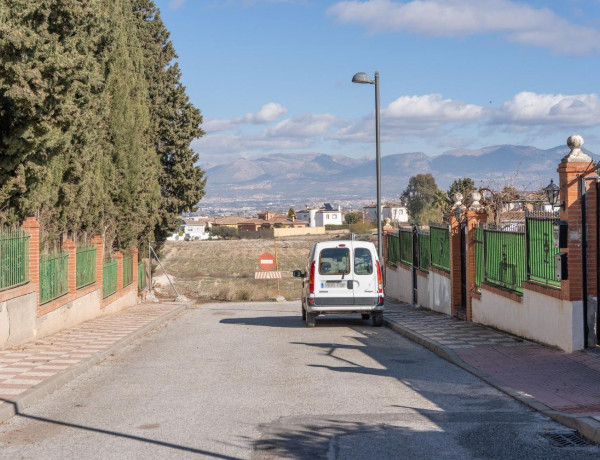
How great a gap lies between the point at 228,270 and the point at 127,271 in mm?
44839

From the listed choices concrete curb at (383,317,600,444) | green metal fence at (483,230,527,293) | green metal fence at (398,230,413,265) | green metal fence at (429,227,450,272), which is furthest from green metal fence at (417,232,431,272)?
concrete curb at (383,317,600,444)

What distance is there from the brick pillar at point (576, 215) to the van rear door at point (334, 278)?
7.12 metres

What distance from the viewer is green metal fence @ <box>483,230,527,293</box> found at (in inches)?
587

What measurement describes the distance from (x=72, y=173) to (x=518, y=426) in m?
15.5

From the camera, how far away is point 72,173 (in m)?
20.5

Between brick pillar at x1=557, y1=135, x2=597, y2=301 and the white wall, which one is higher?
brick pillar at x1=557, y1=135, x2=597, y2=301

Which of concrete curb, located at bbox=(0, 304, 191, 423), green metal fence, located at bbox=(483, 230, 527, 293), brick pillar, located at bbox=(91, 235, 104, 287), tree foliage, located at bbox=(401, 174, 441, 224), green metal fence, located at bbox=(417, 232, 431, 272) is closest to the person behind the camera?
concrete curb, located at bbox=(0, 304, 191, 423)

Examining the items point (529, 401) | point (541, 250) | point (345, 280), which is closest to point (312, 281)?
point (345, 280)

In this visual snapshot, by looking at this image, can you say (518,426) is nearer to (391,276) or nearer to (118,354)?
(118,354)

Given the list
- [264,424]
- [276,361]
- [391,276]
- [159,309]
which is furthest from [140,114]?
[264,424]

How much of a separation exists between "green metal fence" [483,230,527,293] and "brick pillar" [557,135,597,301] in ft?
7.82

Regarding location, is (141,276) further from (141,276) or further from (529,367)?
(529,367)

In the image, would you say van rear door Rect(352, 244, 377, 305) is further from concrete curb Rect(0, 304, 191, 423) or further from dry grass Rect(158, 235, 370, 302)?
dry grass Rect(158, 235, 370, 302)

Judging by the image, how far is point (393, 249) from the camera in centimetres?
3141
